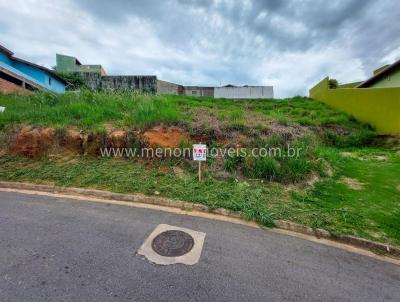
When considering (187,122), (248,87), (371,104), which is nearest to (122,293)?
(187,122)

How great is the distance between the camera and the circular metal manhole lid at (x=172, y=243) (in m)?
2.54

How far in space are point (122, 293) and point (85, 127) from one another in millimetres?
5362

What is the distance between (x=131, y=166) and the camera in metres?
5.08

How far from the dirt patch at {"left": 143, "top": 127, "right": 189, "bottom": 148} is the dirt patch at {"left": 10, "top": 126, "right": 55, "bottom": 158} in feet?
9.16

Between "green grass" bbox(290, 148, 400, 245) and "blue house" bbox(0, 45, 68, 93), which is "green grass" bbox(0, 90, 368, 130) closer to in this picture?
"green grass" bbox(290, 148, 400, 245)

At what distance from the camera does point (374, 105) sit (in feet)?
31.0

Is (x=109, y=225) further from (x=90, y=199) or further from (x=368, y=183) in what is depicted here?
(x=368, y=183)

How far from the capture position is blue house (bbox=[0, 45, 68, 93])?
13.1 metres

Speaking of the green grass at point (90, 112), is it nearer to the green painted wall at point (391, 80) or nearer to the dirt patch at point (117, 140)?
the dirt patch at point (117, 140)

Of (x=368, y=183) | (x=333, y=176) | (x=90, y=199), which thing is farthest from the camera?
(x=333, y=176)

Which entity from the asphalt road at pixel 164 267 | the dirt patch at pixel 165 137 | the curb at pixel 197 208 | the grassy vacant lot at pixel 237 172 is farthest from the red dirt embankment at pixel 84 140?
the asphalt road at pixel 164 267

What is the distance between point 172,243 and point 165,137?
332 cm

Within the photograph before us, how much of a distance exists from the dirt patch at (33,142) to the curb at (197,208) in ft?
4.42

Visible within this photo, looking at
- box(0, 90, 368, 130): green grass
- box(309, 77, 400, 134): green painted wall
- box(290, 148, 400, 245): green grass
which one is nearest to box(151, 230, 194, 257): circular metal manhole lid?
box(290, 148, 400, 245): green grass
